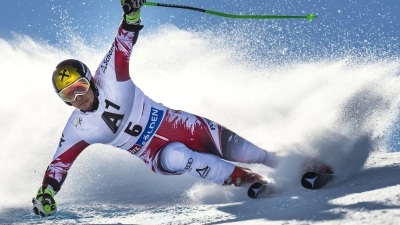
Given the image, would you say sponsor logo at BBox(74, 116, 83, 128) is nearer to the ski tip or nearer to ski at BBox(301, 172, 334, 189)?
the ski tip

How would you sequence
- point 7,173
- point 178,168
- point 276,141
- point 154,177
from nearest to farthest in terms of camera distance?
point 178,168 → point 276,141 → point 154,177 → point 7,173

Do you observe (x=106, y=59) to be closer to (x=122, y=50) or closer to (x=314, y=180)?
(x=122, y=50)

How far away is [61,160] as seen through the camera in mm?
5051

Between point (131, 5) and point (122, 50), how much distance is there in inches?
19.4

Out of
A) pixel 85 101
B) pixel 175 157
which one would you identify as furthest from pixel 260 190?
pixel 85 101

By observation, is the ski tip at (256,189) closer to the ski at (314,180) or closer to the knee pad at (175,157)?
the ski at (314,180)

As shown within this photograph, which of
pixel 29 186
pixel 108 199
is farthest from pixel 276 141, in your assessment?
pixel 29 186

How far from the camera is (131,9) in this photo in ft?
15.5

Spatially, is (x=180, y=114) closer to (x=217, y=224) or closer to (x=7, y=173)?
(x=217, y=224)

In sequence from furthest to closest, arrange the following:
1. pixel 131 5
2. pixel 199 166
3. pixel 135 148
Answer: pixel 135 148
pixel 199 166
pixel 131 5

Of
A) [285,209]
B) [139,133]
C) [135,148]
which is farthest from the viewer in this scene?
[135,148]

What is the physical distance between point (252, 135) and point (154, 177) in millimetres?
1916

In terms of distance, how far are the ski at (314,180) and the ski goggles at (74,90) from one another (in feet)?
7.76

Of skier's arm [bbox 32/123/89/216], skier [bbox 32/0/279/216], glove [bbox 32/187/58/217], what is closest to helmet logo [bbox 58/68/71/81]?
skier [bbox 32/0/279/216]
